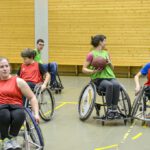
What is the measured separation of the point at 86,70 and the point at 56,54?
5849mm

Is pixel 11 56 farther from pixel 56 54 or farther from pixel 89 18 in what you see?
pixel 89 18

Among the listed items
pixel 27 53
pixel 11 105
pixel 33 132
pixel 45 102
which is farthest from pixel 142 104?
pixel 11 105

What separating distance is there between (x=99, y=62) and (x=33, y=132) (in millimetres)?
1762

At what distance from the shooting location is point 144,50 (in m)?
10.2

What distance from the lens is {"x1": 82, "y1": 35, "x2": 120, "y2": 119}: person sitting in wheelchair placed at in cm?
500

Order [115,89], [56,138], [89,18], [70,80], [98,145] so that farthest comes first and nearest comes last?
[89,18]
[70,80]
[115,89]
[56,138]
[98,145]

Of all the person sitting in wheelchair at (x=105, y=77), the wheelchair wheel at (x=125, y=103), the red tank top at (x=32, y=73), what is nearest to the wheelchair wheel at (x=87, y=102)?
the person sitting in wheelchair at (x=105, y=77)

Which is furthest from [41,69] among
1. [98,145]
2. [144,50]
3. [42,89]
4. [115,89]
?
[144,50]

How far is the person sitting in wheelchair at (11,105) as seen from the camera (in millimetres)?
3529

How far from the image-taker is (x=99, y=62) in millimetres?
5098

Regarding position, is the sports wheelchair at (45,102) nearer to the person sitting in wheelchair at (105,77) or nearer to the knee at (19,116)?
the person sitting in wheelchair at (105,77)

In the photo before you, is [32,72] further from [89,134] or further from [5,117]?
[5,117]

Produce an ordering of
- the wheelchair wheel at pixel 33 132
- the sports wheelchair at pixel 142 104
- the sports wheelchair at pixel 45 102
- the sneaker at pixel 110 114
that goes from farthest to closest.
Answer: the sports wheelchair at pixel 45 102 → the sneaker at pixel 110 114 → the sports wheelchair at pixel 142 104 → the wheelchair wheel at pixel 33 132

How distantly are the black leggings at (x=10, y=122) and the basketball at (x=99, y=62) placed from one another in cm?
179
